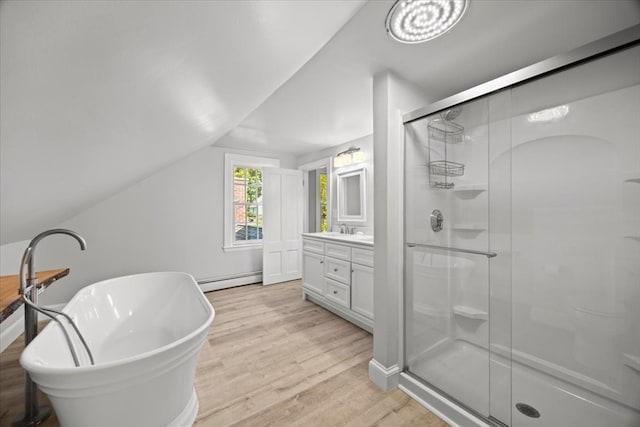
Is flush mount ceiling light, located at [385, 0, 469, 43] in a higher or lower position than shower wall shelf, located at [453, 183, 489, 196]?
higher

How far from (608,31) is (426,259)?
1.63m

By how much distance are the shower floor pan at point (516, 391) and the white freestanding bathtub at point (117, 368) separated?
4.80ft

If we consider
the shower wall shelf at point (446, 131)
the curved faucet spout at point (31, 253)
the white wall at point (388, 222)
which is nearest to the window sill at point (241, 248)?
the curved faucet spout at point (31, 253)

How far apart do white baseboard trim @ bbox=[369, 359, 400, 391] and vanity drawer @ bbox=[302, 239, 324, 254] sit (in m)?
1.44

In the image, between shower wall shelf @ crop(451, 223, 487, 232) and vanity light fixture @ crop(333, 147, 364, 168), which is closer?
shower wall shelf @ crop(451, 223, 487, 232)

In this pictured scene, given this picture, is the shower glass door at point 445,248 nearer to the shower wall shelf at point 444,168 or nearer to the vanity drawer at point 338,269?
the shower wall shelf at point 444,168

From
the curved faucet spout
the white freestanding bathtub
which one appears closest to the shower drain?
the white freestanding bathtub

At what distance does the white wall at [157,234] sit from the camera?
9.39 ft

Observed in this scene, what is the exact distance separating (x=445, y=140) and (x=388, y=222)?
2.39 feet

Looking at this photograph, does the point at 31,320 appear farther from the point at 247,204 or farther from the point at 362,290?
the point at 247,204

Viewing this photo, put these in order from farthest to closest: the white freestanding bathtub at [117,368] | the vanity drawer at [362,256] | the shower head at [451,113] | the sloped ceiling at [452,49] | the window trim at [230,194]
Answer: the window trim at [230,194], the vanity drawer at [362,256], the shower head at [451,113], the sloped ceiling at [452,49], the white freestanding bathtub at [117,368]

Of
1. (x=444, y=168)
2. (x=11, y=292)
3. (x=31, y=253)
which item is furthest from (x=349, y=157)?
(x=11, y=292)

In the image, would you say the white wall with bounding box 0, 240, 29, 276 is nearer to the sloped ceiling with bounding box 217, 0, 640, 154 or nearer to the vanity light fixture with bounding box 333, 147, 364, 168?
the sloped ceiling with bounding box 217, 0, 640, 154

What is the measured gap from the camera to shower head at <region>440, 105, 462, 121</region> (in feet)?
5.28
